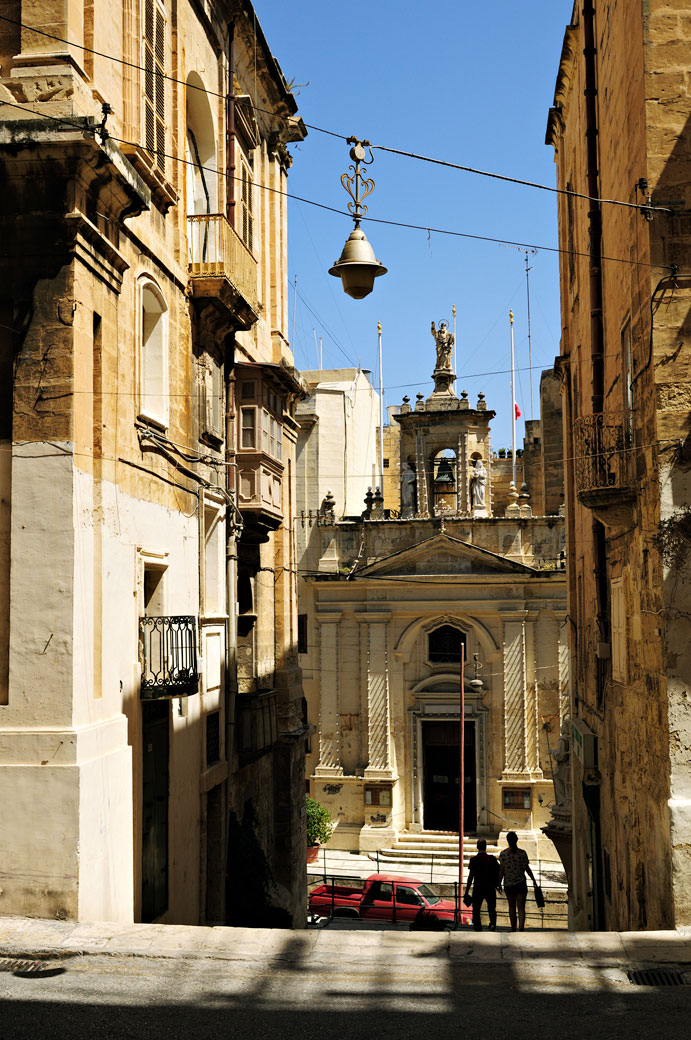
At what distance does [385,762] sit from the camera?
119 feet

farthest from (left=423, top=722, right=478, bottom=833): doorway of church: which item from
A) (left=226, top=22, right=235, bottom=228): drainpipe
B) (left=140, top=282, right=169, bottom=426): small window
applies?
(left=140, top=282, right=169, bottom=426): small window

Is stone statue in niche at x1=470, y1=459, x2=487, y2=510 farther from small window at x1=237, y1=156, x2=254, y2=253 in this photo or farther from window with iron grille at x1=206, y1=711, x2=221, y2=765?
window with iron grille at x1=206, y1=711, x2=221, y2=765

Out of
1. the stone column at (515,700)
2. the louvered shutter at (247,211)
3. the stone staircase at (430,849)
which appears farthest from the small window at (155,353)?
the stone column at (515,700)

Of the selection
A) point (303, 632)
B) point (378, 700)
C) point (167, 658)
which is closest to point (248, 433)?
point (167, 658)

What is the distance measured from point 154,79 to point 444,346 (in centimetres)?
2708

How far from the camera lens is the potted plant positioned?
33.1 metres

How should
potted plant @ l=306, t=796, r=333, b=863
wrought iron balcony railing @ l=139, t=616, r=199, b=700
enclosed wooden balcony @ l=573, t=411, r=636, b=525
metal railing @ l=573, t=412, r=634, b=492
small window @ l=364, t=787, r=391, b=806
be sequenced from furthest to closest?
small window @ l=364, t=787, r=391, b=806
potted plant @ l=306, t=796, r=333, b=863
metal railing @ l=573, t=412, r=634, b=492
wrought iron balcony railing @ l=139, t=616, r=199, b=700
enclosed wooden balcony @ l=573, t=411, r=636, b=525

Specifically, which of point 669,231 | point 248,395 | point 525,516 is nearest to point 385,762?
point 525,516

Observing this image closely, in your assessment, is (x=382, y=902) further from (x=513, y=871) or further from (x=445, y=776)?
(x=445, y=776)

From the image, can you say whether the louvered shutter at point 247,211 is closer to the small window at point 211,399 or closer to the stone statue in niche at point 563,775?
the small window at point 211,399

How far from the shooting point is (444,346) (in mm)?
39406

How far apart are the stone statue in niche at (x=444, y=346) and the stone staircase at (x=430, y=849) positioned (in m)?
15.5

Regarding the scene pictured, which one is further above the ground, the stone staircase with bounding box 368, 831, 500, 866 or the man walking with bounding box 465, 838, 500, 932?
the man walking with bounding box 465, 838, 500, 932

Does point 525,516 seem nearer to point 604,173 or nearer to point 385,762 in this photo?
point 385,762
